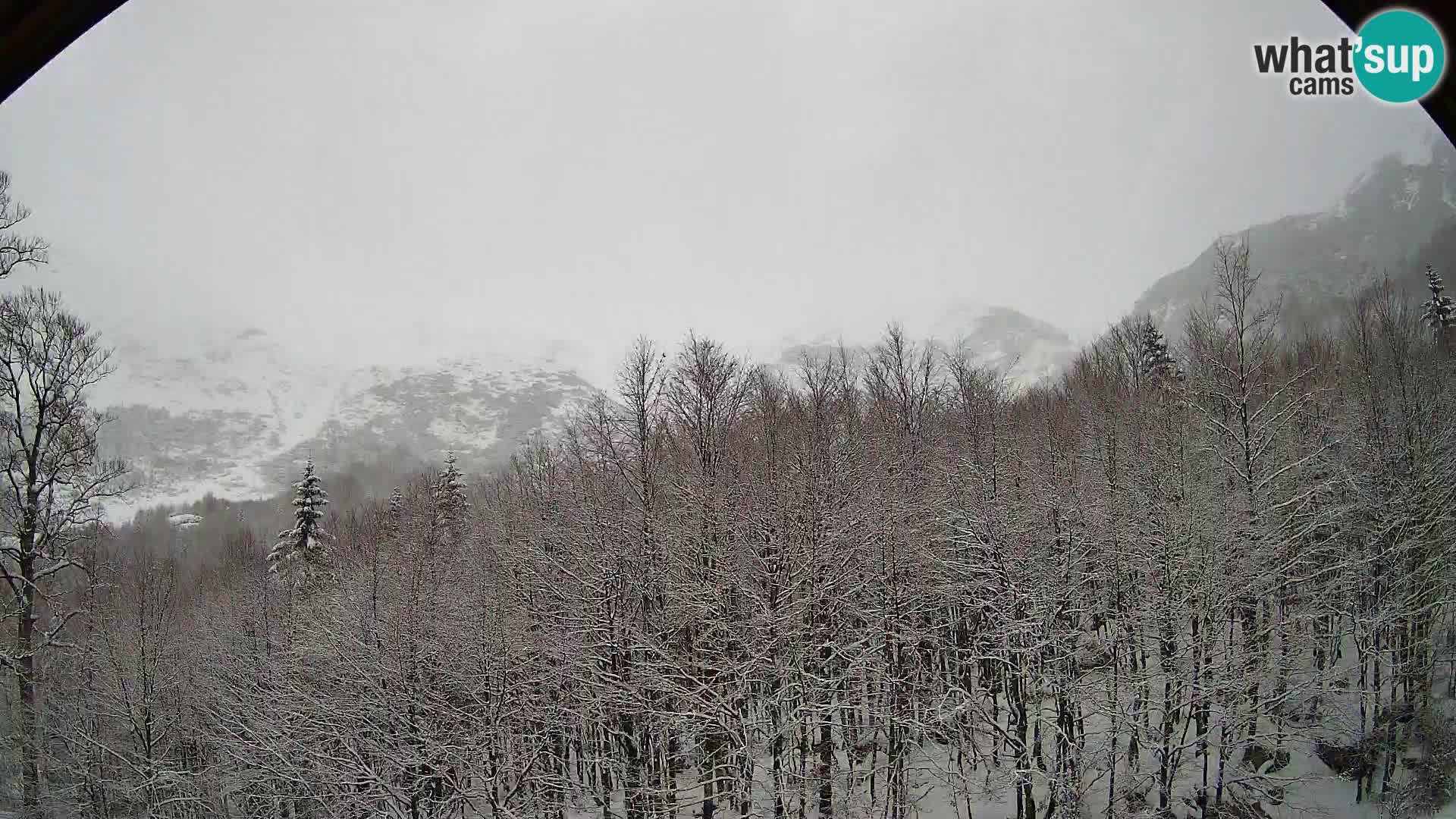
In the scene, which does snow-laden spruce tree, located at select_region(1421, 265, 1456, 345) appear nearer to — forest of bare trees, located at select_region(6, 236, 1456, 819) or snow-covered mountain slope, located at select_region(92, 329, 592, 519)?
forest of bare trees, located at select_region(6, 236, 1456, 819)

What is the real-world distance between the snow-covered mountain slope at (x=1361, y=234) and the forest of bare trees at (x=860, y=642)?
3364 mm

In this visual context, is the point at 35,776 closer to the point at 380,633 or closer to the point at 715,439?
the point at 380,633

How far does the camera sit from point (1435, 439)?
17891 mm

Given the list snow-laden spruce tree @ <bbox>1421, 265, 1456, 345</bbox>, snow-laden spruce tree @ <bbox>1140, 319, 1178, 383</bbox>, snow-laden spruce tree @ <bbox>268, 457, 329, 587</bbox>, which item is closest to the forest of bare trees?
snow-laden spruce tree @ <bbox>1421, 265, 1456, 345</bbox>

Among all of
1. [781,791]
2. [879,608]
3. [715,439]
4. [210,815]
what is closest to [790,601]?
[879,608]

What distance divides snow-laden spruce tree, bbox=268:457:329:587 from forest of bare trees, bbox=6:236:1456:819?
8344mm

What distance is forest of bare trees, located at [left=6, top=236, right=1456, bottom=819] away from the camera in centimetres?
1556

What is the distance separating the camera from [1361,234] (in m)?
41.8

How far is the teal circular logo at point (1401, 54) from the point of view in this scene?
146 cm

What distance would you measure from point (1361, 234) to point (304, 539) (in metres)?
66.2

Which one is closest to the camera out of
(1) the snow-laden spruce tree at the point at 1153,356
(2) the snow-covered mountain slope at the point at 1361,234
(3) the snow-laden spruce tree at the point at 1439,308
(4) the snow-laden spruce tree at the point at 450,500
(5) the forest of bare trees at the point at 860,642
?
(2) the snow-covered mountain slope at the point at 1361,234

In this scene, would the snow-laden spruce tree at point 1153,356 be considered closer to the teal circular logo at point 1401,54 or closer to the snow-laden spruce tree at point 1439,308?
the snow-laden spruce tree at point 1439,308

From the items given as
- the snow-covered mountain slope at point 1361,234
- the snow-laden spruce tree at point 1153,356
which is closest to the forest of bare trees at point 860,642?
the snow-covered mountain slope at point 1361,234

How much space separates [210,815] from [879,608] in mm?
21929
